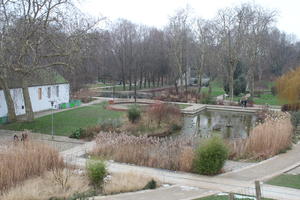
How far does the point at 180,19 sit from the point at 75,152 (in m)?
28.6

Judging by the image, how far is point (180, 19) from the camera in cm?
4044

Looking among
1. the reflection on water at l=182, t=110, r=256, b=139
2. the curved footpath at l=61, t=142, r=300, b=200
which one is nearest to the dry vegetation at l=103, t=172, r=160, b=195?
the curved footpath at l=61, t=142, r=300, b=200

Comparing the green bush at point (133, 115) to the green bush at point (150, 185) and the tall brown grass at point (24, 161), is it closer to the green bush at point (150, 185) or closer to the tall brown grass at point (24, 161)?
the tall brown grass at point (24, 161)

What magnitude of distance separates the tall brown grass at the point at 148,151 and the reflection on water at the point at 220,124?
18.9 ft

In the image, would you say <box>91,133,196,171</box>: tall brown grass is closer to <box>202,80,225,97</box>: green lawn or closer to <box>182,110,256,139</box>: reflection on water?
<box>182,110,256,139</box>: reflection on water

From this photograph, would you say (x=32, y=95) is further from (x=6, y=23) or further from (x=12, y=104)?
(x=6, y=23)

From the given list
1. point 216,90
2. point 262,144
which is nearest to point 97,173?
point 262,144

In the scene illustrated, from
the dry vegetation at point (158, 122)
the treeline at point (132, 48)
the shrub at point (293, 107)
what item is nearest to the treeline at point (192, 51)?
the treeline at point (132, 48)

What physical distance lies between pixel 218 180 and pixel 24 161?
5933 millimetres

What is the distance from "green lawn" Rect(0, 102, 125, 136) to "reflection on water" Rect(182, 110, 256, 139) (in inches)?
225

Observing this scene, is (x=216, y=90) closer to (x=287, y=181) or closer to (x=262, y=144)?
(x=262, y=144)

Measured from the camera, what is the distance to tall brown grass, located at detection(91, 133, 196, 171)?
Answer: 1233 cm

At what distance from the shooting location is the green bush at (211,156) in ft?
38.0

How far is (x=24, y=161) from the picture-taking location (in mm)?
10508
